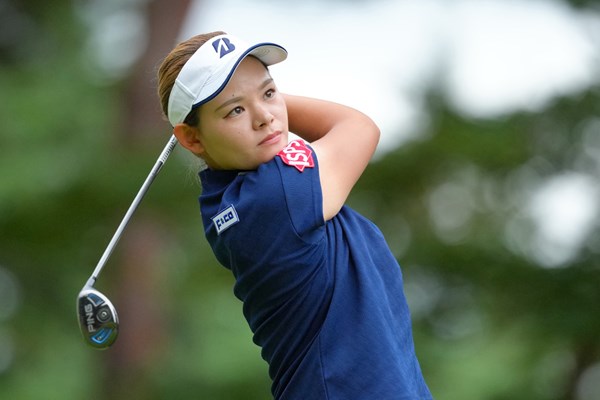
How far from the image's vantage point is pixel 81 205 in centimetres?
1033

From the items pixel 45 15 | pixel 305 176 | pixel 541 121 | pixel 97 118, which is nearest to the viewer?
pixel 305 176

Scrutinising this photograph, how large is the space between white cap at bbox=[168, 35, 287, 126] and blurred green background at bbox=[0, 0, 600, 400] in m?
6.45

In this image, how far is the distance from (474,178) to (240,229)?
8655mm

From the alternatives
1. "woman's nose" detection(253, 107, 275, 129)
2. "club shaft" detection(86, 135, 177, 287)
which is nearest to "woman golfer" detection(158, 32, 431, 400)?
"woman's nose" detection(253, 107, 275, 129)

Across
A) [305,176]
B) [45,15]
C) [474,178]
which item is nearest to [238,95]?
[305,176]

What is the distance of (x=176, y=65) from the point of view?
3.08m

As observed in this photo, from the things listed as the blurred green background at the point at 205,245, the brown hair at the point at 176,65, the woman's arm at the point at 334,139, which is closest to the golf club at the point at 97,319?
the brown hair at the point at 176,65

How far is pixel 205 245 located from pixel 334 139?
9.51 meters

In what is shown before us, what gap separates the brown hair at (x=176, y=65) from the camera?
121 inches

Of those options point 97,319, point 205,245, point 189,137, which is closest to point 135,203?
point 189,137

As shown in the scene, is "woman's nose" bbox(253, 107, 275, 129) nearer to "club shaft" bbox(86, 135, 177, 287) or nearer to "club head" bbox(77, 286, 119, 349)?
"club shaft" bbox(86, 135, 177, 287)

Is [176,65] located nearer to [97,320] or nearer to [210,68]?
[210,68]

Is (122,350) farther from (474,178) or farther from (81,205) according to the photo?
(474,178)

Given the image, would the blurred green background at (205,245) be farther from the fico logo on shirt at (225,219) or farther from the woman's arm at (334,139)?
the fico logo on shirt at (225,219)
